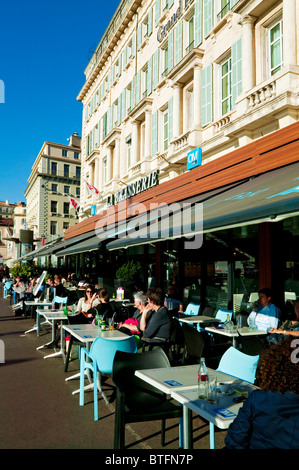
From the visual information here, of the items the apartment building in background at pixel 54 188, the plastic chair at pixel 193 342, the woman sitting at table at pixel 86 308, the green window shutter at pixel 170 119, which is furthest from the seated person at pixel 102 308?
the apartment building in background at pixel 54 188

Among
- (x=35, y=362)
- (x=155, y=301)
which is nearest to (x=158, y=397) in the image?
(x=155, y=301)

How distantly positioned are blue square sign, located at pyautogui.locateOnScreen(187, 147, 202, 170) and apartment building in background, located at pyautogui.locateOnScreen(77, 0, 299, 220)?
19 centimetres

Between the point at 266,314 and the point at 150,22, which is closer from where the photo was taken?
the point at 266,314

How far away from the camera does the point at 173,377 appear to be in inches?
131

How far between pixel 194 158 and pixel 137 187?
4680 millimetres

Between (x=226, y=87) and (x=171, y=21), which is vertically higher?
Answer: (x=171, y=21)

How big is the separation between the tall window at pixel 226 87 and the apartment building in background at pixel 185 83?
3 cm

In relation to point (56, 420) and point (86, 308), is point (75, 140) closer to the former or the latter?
point (86, 308)

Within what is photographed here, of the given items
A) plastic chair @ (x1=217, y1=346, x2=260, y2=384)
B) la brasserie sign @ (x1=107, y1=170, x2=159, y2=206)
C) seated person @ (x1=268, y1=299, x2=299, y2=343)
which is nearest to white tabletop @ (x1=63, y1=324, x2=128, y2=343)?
plastic chair @ (x1=217, y1=346, x2=260, y2=384)

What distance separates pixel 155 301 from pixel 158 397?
233 cm

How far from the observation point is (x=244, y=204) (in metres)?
5.21

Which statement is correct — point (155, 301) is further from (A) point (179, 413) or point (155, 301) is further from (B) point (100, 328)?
(A) point (179, 413)

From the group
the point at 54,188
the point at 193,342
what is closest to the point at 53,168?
the point at 54,188

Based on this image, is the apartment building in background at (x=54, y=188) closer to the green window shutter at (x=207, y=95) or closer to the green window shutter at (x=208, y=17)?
the green window shutter at (x=208, y=17)
